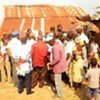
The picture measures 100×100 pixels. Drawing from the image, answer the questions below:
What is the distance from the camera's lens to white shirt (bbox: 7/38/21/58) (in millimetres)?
12203

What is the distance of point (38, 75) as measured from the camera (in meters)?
12.7

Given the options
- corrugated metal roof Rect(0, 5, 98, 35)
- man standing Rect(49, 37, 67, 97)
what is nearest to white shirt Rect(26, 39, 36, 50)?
man standing Rect(49, 37, 67, 97)

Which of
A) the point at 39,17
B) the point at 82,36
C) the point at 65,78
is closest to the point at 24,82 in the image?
the point at 65,78

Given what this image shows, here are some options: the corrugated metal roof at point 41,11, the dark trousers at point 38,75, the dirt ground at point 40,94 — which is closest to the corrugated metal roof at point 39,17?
the corrugated metal roof at point 41,11

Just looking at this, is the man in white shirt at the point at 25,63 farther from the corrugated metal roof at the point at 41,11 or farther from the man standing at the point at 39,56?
the corrugated metal roof at the point at 41,11

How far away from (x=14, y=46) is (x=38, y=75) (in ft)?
3.85

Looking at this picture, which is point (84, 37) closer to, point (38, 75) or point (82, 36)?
point (82, 36)

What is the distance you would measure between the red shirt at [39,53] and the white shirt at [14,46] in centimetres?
46

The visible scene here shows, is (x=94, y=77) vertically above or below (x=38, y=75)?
above

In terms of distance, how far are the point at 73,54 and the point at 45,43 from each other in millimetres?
894

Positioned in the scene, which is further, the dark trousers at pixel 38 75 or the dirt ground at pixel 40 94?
the dark trousers at pixel 38 75

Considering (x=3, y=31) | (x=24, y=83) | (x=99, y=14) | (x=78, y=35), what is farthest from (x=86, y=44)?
(x=99, y=14)

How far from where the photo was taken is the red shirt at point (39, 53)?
40.3ft

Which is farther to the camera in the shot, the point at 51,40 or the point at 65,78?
the point at 65,78
